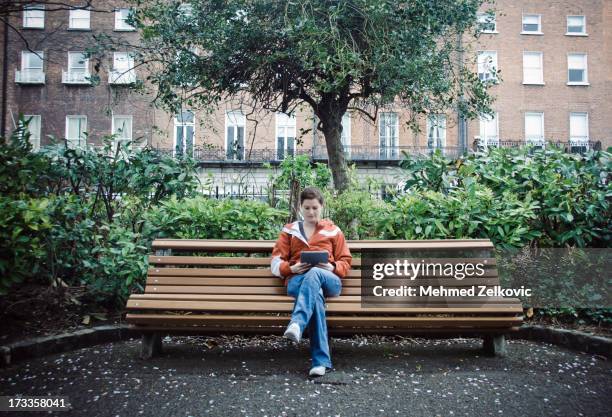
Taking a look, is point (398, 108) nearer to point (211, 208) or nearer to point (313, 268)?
point (211, 208)

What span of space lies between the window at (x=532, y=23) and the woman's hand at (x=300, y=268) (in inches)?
1180

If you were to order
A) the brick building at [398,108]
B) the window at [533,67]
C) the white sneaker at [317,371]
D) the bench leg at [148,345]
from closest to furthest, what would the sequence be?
the white sneaker at [317,371] < the bench leg at [148,345] < the brick building at [398,108] < the window at [533,67]

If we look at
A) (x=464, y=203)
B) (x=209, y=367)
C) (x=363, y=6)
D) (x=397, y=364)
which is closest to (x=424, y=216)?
(x=464, y=203)

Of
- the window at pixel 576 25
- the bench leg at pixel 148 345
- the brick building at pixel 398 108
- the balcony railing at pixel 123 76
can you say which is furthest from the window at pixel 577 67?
the bench leg at pixel 148 345

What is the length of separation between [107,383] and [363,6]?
7.00 meters

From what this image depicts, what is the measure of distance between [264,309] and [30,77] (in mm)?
28410

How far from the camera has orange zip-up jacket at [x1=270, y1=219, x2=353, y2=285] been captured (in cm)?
386

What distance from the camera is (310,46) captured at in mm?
7707

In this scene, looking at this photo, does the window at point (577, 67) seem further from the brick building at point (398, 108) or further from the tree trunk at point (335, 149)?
the tree trunk at point (335, 149)

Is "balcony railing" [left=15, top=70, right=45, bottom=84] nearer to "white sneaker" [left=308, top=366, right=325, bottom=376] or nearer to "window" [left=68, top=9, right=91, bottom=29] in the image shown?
"window" [left=68, top=9, right=91, bottom=29]

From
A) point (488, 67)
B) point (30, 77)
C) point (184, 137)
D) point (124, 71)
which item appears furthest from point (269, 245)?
point (30, 77)

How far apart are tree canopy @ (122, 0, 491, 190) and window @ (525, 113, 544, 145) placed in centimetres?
2050

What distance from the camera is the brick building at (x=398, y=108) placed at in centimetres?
2634

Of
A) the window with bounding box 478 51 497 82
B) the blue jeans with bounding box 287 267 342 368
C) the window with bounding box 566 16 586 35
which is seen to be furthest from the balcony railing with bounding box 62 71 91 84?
the window with bounding box 566 16 586 35
